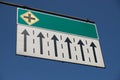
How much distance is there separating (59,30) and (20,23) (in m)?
0.33

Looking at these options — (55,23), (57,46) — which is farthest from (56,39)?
(55,23)

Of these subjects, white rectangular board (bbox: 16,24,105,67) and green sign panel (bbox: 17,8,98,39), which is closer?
white rectangular board (bbox: 16,24,105,67)

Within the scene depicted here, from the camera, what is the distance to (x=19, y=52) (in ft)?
6.09

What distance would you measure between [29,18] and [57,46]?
0.37 metres

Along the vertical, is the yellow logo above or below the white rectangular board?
above

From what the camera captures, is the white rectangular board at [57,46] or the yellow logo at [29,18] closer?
the white rectangular board at [57,46]

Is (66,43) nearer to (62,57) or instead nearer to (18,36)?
(62,57)

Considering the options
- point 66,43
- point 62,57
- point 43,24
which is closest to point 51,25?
point 43,24

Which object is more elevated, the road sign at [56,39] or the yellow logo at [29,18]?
the yellow logo at [29,18]

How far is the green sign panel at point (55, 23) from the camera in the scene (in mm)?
2182

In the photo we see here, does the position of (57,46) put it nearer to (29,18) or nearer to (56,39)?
(56,39)

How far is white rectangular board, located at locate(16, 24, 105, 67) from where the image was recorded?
1930 millimetres

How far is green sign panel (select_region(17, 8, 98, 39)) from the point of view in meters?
2.18

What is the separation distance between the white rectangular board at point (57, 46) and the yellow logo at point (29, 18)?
0.07 metres
